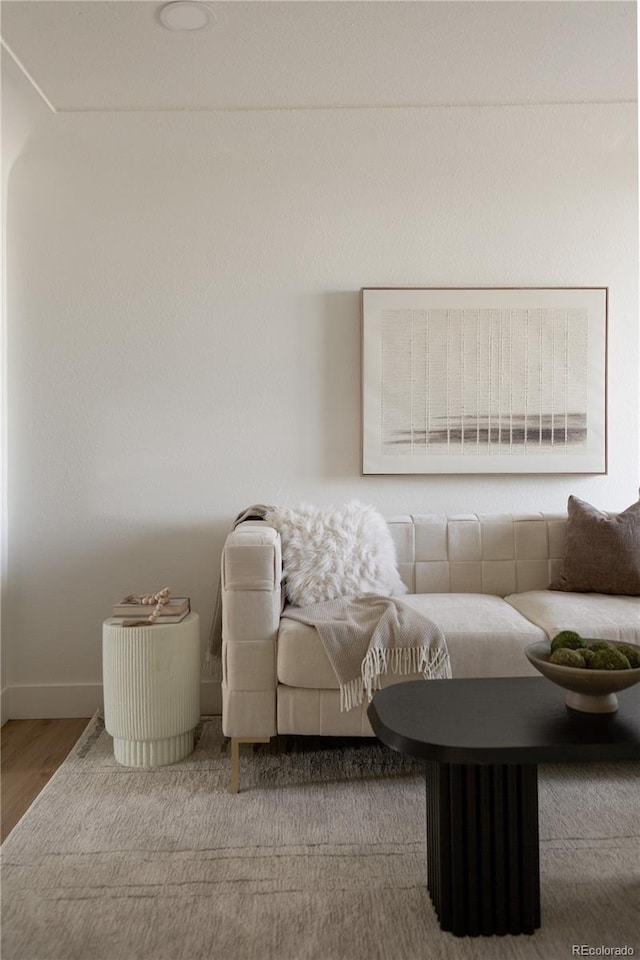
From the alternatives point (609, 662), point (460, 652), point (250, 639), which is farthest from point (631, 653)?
point (250, 639)

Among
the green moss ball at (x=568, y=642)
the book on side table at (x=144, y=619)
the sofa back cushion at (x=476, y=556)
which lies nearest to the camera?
the green moss ball at (x=568, y=642)

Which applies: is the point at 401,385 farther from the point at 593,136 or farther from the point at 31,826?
the point at 31,826

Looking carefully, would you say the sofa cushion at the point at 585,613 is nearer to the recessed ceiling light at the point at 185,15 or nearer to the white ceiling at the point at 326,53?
the white ceiling at the point at 326,53

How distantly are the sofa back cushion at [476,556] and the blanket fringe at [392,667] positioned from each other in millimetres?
697

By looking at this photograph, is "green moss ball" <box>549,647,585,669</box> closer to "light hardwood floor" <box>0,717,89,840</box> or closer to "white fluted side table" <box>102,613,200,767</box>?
"white fluted side table" <box>102,613,200,767</box>

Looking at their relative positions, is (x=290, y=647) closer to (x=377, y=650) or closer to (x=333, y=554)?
(x=377, y=650)

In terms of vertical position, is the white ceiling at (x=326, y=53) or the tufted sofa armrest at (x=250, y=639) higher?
the white ceiling at (x=326, y=53)

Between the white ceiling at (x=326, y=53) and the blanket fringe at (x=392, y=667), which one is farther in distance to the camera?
the white ceiling at (x=326, y=53)

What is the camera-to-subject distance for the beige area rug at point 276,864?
1.70 meters

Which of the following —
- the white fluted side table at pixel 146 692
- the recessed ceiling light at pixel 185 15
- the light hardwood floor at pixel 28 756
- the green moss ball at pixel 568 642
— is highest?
the recessed ceiling light at pixel 185 15

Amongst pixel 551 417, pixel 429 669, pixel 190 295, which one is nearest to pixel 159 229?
pixel 190 295

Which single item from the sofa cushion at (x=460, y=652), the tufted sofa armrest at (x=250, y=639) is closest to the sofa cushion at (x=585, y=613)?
the sofa cushion at (x=460, y=652)

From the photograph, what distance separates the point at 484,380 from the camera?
3.38 m

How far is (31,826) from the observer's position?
2.26m
